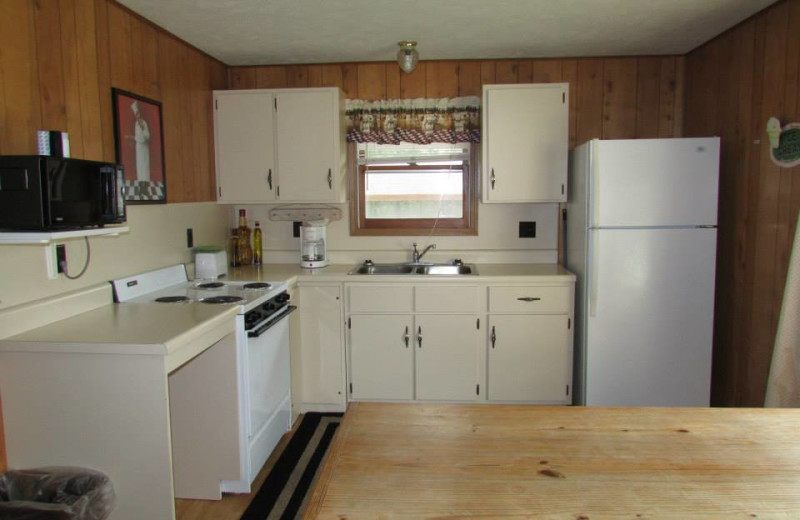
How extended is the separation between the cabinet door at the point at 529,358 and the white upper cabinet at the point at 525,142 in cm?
77

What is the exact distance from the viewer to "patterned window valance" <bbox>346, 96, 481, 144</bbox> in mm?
3654

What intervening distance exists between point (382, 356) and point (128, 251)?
151 centimetres

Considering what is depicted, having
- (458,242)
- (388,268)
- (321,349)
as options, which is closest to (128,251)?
(321,349)

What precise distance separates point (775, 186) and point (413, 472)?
251 cm

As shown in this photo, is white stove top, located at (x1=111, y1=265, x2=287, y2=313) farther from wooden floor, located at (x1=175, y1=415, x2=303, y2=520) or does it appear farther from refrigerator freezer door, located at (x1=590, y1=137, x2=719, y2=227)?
refrigerator freezer door, located at (x1=590, y1=137, x2=719, y2=227)

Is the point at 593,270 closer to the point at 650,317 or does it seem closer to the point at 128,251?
the point at 650,317

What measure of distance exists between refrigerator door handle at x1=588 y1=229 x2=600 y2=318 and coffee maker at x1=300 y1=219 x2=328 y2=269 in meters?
1.65

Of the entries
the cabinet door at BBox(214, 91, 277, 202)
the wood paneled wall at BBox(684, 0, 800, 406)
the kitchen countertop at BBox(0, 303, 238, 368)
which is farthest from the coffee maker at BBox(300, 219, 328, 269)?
the wood paneled wall at BBox(684, 0, 800, 406)

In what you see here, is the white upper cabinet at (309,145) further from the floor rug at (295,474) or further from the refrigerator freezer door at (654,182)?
the refrigerator freezer door at (654,182)

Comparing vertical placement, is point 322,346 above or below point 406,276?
below

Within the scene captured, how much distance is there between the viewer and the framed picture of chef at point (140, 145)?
2566mm

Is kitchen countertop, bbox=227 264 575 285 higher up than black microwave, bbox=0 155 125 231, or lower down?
lower down

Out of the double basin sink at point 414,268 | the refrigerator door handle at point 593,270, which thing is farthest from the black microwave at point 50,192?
the refrigerator door handle at point 593,270

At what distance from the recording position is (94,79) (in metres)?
2.39
